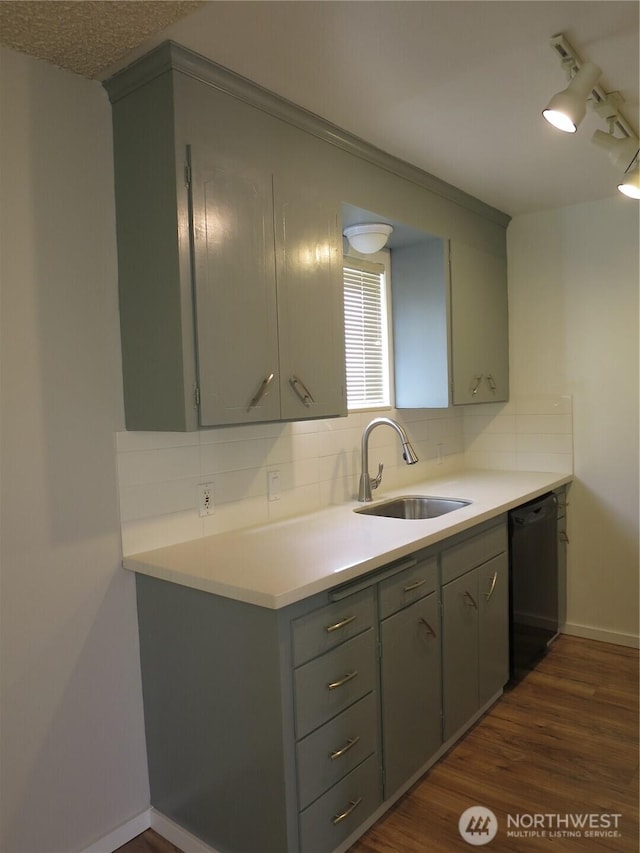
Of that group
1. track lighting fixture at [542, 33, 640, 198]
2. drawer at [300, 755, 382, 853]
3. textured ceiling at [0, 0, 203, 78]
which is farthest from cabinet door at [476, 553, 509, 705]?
textured ceiling at [0, 0, 203, 78]

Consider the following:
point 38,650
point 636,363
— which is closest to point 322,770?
point 38,650

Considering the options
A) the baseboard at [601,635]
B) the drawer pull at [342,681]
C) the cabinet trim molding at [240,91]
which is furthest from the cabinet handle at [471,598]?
the cabinet trim molding at [240,91]

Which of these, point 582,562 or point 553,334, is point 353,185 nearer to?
point 553,334

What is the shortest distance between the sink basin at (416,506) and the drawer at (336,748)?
3.31ft

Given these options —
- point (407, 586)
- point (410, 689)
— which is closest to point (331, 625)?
point (407, 586)

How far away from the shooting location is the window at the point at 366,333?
10.00 feet

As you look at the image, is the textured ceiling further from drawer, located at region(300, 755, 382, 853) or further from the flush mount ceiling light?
drawer, located at region(300, 755, 382, 853)

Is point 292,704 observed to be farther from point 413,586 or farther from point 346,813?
point 413,586

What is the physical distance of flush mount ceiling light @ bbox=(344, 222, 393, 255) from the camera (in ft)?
8.83

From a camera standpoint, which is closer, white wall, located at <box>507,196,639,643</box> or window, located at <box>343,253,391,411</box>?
window, located at <box>343,253,391,411</box>

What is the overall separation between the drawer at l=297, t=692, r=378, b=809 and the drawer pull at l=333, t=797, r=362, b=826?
105mm

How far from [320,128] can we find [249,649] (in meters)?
1.77

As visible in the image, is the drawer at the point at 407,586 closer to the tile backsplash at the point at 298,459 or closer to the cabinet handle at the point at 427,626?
the cabinet handle at the point at 427,626

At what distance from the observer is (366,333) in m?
3.16
